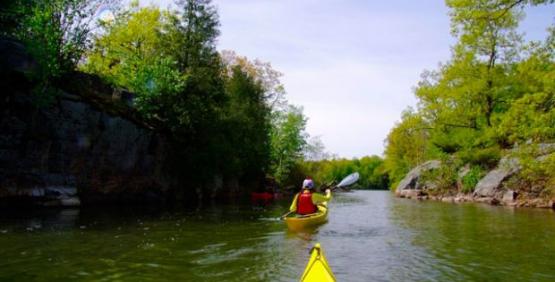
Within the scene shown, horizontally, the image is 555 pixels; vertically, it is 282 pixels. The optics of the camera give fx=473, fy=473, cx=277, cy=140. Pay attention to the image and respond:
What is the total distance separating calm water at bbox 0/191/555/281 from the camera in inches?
341

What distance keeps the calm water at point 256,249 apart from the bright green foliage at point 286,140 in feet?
129

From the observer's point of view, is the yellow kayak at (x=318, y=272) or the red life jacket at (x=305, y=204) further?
the red life jacket at (x=305, y=204)

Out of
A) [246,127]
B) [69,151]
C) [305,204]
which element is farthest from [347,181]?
[246,127]

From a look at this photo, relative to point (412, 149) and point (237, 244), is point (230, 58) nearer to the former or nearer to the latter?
point (412, 149)

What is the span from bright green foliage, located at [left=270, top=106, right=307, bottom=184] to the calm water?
39248 millimetres

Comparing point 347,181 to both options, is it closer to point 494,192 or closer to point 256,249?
point 256,249

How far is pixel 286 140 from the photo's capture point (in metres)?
59.4

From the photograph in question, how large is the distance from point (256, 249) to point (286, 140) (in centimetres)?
4790

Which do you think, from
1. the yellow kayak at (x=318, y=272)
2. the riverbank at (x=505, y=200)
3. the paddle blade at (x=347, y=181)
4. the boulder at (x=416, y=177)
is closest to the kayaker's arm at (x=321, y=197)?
the paddle blade at (x=347, y=181)

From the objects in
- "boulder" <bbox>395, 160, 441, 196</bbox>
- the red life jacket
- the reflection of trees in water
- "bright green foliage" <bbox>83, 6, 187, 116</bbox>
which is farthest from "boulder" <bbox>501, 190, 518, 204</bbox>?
"bright green foliage" <bbox>83, 6, 187, 116</bbox>

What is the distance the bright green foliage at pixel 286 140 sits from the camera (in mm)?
57397

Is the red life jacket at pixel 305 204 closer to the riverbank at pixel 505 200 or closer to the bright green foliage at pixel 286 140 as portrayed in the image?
the riverbank at pixel 505 200

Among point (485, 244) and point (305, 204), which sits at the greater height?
point (305, 204)

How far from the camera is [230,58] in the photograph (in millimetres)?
50875
